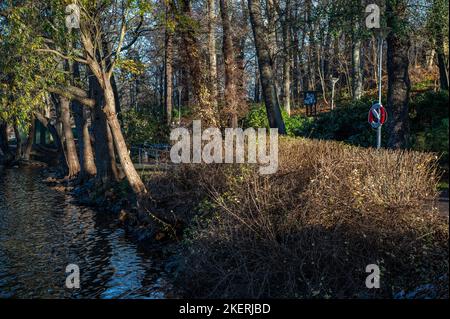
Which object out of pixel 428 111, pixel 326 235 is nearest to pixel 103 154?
pixel 428 111

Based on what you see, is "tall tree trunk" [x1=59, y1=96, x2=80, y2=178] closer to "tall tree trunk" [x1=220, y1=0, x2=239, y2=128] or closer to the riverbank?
"tall tree trunk" [x1=220, y1=0, x2=239, y2=128]

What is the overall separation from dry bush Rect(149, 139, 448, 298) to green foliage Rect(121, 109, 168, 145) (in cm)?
2125

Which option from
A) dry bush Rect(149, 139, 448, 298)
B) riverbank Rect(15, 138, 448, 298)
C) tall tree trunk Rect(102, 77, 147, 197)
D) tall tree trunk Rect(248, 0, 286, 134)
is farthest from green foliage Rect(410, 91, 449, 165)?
dry bush Rect(149, 139, 448, 298)

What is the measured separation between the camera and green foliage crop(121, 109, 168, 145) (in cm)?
3266

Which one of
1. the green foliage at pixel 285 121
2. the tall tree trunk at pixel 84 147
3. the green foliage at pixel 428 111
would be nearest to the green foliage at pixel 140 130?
the tall tree trunk at pixel 84 147

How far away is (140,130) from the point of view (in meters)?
32.6

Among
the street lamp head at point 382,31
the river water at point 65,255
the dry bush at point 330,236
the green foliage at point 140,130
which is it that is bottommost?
the river water at point 65,255

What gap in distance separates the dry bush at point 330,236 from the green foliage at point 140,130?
69.7ft

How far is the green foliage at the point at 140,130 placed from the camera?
3266 centimetres

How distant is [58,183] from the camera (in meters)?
33.3

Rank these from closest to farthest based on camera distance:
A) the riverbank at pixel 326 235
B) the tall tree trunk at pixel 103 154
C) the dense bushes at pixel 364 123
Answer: the riverbank at pixel 326 235 < the dense bushes at pixel 364 123 < the tall tree trunk at pixel 103 154

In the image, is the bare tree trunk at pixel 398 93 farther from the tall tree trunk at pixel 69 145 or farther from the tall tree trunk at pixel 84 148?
the tall tree trunk at pixel 69 145

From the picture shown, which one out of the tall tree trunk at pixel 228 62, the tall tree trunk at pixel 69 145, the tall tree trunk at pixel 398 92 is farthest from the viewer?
the tall tree trunk at pixel 69 145

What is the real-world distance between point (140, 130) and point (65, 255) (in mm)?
17277
